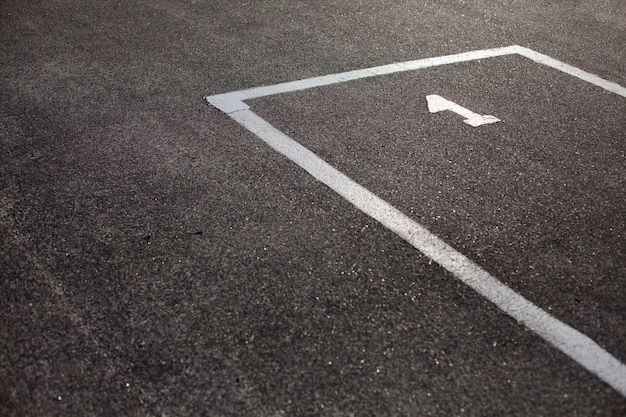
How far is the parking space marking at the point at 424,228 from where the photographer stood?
2670 mm

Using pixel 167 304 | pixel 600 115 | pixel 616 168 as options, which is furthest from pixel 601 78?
pixel 167 304

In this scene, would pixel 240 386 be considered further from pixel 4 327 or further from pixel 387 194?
pixel 387 194

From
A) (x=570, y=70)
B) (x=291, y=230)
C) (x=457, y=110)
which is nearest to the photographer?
(x=291, y=230)

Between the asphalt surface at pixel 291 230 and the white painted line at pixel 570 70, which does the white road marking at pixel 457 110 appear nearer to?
the asphalt surface at pixel 291 230

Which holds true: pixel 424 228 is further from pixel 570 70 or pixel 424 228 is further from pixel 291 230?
pixel 570 70

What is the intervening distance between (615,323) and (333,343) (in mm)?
1323

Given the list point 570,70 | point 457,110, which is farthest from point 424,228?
point 570,70

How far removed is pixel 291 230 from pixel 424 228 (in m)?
0.74

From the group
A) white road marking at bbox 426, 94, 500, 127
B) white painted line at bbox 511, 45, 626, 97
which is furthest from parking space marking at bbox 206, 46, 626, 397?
white road marking at bbox 426, 94, 500, 127

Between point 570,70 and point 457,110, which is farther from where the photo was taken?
point 570,70

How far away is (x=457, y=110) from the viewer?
4.60 metres

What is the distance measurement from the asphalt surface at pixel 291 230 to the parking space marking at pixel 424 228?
0.19 feet

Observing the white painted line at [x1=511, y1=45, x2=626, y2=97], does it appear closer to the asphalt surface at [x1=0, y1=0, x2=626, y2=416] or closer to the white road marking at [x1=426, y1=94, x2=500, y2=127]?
the asphalt surface at [x1=0, y1=0, x2=626, y2=416]

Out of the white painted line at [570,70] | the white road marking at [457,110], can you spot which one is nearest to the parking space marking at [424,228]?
the white painted line at [570,70]
